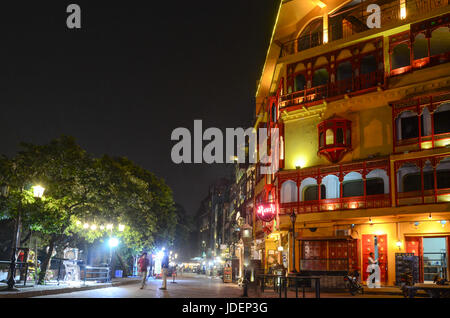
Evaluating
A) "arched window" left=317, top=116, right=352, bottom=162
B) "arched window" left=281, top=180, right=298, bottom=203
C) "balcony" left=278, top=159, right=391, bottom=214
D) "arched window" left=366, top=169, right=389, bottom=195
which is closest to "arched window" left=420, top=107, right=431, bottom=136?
"balcony" left=278, top=159, right=391, bottom=214

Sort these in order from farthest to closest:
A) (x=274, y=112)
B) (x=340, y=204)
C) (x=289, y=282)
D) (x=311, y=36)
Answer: (x=274, y=112), (x=311, y=36), (x=340, y=204), (x=289, y=282)

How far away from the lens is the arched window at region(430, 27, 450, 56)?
2705 cm

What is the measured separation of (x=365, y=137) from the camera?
28.6 m

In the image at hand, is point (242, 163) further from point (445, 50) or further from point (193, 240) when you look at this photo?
point (193, 240)

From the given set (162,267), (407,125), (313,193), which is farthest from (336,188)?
(162,267)

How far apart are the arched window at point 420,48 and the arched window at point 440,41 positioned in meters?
0.33

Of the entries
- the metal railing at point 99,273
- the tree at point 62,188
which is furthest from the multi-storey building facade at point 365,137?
the metal railing at point 99,273

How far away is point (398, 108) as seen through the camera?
26.9 m

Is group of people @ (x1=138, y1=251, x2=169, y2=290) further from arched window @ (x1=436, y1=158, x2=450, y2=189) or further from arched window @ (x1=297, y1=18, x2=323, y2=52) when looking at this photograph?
arched window @ (x1=297, y1=18, x2=323, y2=52)

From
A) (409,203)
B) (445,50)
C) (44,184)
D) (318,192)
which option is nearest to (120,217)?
(44,184)

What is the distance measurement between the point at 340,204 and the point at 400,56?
987 centimetres

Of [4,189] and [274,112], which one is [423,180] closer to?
[274,112]

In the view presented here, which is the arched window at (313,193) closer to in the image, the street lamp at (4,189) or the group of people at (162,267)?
the group of people at (162,267)
